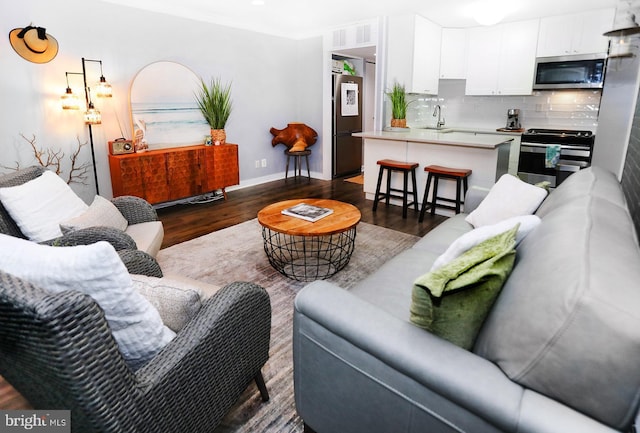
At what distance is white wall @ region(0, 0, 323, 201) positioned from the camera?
370 centimetres

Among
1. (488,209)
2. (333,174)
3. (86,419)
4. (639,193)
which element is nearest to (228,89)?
(333,174)

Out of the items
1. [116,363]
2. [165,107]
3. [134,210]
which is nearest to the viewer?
[116,363]

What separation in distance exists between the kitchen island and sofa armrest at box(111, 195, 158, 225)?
2881 millimetres

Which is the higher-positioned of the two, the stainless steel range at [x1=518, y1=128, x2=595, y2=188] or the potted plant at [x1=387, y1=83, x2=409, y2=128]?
the potted plant at [x1=387, y1=83, x2=409, y2=128]

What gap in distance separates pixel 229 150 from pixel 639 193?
4.34 meters

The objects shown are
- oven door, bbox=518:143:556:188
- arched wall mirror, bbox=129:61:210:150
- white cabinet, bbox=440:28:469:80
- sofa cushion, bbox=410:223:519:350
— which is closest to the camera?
sofa cushion, bbox=410:223:519:350

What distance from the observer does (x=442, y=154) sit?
448 centimetres

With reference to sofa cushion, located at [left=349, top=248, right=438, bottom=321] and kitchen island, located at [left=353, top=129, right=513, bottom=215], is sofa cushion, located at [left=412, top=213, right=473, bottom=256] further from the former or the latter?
kitchen island, located at [left=353, top=129, right=513, bottom=215]

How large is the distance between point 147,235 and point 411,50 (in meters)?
4.60

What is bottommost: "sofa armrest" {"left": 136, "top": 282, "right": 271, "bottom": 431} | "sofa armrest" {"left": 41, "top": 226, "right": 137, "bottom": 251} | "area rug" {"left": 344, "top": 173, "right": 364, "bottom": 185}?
"area rug" {"left": 344, "top": 173, "right": 364, "bottom": 185}

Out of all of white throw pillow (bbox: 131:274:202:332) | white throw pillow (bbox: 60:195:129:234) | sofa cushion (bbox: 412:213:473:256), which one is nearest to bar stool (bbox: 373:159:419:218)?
sofa cushion (bbox: 412:213:473:256)

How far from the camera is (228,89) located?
5520 millimetres

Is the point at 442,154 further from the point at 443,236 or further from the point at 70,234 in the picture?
the point at 70,234

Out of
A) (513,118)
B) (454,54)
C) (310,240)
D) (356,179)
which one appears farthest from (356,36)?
(310,240)
